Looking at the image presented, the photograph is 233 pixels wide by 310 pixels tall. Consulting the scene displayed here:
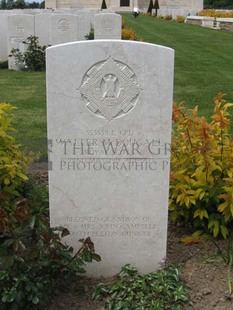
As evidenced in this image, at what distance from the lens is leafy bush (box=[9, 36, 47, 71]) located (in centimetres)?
1378

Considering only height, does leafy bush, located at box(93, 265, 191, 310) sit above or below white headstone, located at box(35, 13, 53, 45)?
below

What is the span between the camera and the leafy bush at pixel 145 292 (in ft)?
10.8

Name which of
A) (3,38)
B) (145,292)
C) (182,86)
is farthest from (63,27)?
(145,292)

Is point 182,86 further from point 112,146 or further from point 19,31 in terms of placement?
point 112,146

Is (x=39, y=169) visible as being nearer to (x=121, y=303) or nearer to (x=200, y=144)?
(x=200, y=144)

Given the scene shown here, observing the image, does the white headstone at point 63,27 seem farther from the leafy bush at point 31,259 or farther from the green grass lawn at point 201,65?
the leafy bush at point 31,259

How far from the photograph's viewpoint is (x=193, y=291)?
351cm

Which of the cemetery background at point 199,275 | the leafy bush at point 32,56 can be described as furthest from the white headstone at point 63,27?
the cemetery background at point 199,275

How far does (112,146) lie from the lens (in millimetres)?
3455

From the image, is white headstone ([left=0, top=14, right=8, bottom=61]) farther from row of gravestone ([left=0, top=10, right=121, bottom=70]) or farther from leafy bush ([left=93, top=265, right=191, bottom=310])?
leafy bush ([left=93, top=265, right=191, bottom=310])

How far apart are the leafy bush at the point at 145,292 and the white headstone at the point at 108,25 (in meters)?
11.9

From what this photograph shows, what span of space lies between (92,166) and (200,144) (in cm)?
100

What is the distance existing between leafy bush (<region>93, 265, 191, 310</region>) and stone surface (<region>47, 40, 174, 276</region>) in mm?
189

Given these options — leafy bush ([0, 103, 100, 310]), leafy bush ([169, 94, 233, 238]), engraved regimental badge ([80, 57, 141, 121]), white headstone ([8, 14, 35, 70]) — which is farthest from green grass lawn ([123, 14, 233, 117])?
leafy bush ([0, 103, 100, 310])
